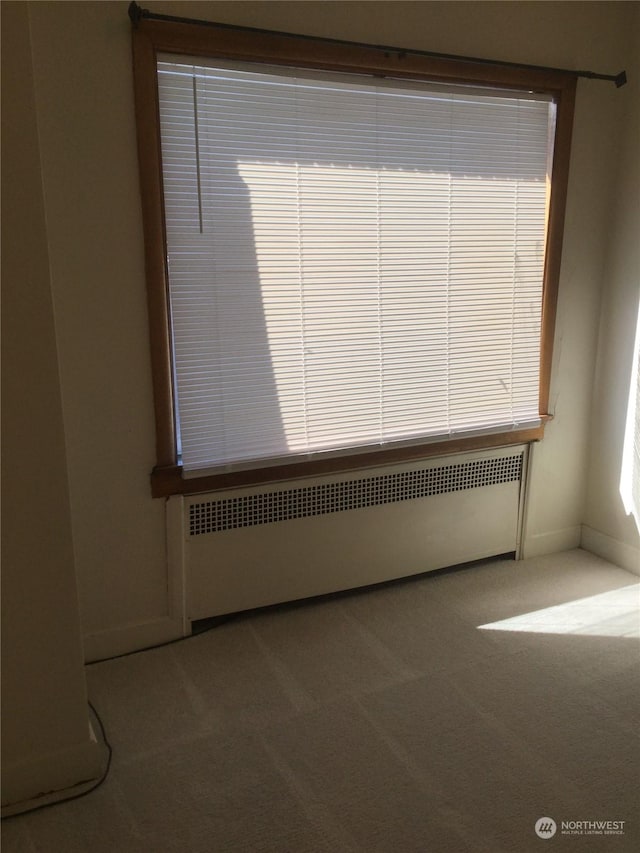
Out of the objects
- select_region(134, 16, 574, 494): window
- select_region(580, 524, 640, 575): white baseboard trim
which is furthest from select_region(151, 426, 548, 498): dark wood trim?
select_region(580, 524, 640, 575): white baseboard trim

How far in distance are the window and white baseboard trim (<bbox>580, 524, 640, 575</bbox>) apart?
0.74 meters

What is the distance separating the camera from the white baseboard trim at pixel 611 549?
338 centimetres

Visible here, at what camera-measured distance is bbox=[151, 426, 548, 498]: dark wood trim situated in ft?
8.62

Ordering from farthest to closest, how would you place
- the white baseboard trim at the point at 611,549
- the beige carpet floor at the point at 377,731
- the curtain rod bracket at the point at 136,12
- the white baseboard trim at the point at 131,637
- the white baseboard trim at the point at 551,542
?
the white baseboard trim at the point at 551,542
the white baseboard trim at the point at 611,549
the white baseboard trim at the point at 131,637
the curtain rod bracket at the point at 136,12
the beige carpet floor at the point at 377,731

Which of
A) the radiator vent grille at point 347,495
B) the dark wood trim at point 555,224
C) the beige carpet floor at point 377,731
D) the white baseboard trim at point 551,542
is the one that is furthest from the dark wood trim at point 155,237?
the white baseboard trim at point 551,542

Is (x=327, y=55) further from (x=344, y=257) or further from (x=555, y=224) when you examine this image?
(x=555, y=224)

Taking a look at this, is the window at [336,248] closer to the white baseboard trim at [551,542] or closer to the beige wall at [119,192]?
the beige wall at [119,192]

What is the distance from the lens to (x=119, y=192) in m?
2.37

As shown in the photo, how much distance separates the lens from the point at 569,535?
363 centimetres

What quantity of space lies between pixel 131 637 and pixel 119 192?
1.61m

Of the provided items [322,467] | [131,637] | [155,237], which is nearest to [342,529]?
[322,467]

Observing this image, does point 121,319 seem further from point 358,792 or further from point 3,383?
point 358,792

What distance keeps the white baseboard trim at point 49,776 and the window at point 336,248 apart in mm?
945

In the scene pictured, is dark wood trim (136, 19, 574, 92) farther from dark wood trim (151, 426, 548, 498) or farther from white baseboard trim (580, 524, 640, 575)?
white baseboard trim (580, 524, 640, 575)
